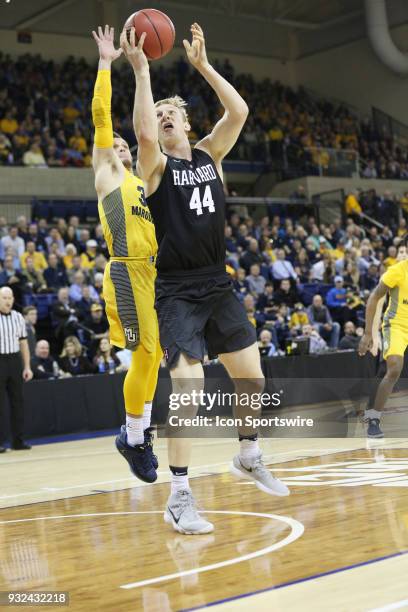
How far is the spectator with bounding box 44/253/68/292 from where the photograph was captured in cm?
1554

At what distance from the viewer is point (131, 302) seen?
5.91 m

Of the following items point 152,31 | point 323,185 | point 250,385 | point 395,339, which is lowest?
point 395,339

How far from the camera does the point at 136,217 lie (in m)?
6.05

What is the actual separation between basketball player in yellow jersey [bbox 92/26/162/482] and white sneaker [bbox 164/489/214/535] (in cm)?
68

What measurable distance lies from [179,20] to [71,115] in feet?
24.9

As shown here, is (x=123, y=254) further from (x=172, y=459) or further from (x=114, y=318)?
(x=172, y=459)

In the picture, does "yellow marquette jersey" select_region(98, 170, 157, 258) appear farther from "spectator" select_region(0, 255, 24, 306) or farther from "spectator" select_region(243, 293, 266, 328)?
"spectator" select_region(243, 293, 266, 328)

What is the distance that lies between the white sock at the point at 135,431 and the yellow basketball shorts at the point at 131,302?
462mm

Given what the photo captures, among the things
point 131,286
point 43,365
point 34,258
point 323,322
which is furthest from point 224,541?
point 323,322

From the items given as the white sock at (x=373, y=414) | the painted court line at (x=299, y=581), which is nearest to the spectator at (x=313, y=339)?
the white sock at (x=373, y=414)

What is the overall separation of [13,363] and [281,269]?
27.6 feet

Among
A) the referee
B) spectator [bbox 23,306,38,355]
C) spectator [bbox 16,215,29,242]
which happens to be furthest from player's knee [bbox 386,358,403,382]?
spectator [bbox 16,215,29,242]

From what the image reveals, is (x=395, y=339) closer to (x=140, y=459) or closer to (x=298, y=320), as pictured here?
(x=140, y=459)

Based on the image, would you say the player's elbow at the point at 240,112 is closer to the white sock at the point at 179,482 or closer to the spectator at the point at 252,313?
the white sock at the point at 179,482
